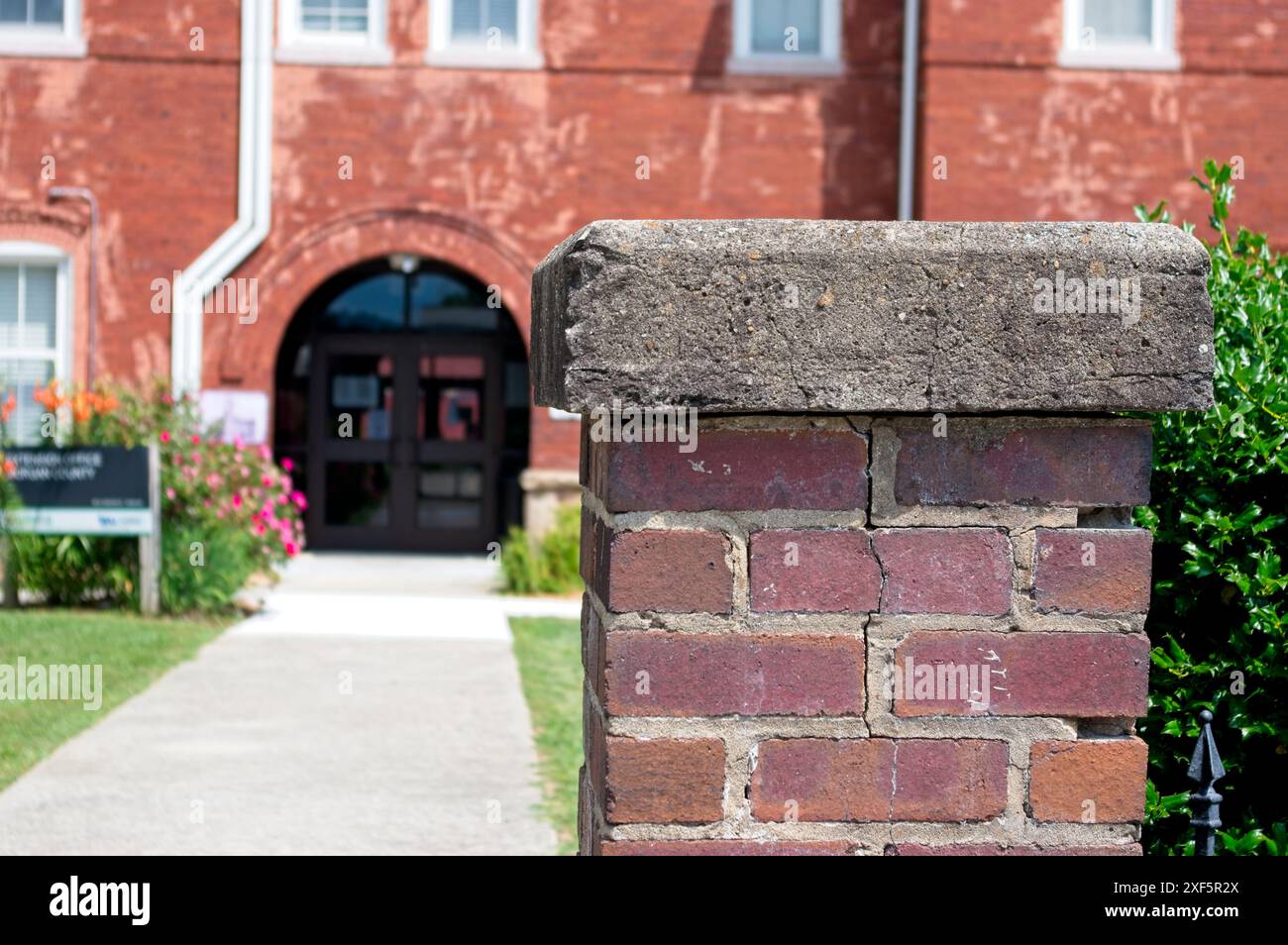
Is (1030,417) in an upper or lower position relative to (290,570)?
upper

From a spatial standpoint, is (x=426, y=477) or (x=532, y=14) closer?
(x=532, y=14)

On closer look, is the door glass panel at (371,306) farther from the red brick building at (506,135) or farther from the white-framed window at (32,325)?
the white-framed window at (32,325)

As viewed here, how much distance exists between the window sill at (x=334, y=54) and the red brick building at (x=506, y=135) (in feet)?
0.07

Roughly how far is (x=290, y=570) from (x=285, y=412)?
227 cm

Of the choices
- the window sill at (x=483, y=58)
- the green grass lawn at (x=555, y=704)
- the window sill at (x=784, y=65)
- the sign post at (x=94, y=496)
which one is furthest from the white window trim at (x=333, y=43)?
the green grass lawn at (x=555, y=704)

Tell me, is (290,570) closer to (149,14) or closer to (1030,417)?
(149,14)

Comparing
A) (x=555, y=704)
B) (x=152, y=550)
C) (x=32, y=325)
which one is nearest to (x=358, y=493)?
(x=32, y=325)

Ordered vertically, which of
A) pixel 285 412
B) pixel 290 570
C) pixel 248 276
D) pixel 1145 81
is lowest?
pixel 290 570

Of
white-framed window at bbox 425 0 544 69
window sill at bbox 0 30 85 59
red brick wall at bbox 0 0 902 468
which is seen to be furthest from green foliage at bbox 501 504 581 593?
window sill at bbox 0 30 85 59

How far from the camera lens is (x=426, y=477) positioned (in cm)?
1616

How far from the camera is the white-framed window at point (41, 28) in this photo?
14.2 meters
